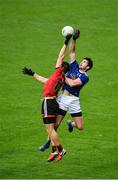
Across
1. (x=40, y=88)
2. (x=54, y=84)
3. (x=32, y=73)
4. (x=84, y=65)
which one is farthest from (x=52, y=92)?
(x=40, y=88)

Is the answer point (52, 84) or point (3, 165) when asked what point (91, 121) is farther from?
point (52, 84)

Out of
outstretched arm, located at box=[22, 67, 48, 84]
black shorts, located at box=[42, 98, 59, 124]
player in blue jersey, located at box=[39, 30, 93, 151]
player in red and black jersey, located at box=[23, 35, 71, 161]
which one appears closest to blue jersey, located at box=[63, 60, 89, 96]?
player in blue jersey, located at box=[39, 30, 93, 151]

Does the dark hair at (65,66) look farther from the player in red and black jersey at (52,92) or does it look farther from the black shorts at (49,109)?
the black shorts at (49,109)

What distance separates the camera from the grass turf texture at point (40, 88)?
1117 inches

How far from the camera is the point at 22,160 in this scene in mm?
28734

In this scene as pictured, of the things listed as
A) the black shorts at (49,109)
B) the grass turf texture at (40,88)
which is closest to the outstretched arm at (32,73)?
the black shorts at (49,109)

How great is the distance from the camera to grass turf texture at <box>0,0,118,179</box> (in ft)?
93.0

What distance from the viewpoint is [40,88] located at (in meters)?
37.1

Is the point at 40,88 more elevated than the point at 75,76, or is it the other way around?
the point at 75,76

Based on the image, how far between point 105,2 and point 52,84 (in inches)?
819

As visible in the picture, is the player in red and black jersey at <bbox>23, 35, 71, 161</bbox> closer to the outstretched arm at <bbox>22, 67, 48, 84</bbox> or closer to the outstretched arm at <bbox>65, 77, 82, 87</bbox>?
the outstretched arm at <bbox>22, 67, 48, 84</bbox>

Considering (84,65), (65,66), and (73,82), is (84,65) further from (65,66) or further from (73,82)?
(65,66)

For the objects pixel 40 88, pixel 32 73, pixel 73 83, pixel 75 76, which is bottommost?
pixel 40 88

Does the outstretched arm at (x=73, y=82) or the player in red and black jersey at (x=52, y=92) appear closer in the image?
the player in red and black jersey at (x=52, y=92)
